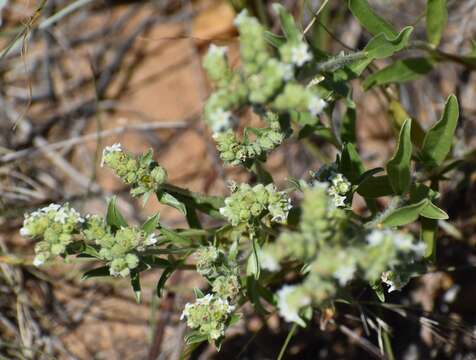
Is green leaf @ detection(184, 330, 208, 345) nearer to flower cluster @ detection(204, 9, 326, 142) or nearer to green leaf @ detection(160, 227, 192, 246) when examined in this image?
green leaf @ detection(160, 227, 192, 246)

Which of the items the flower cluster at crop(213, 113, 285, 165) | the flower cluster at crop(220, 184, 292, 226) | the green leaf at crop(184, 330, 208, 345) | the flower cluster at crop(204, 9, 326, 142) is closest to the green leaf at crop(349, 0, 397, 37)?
the flower cluster at crop(213, 113, 285, 165)

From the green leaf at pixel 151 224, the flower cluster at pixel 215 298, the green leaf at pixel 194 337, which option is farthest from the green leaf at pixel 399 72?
the green leaf at pixel 194 337

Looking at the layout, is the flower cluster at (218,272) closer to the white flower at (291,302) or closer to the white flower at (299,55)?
the white flower at (291,302)

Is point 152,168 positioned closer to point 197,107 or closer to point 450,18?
point 197,107

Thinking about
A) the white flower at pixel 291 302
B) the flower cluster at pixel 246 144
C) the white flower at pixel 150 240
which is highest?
the flower cluster at pixel 246 144

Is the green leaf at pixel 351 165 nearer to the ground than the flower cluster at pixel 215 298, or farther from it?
farther from it
